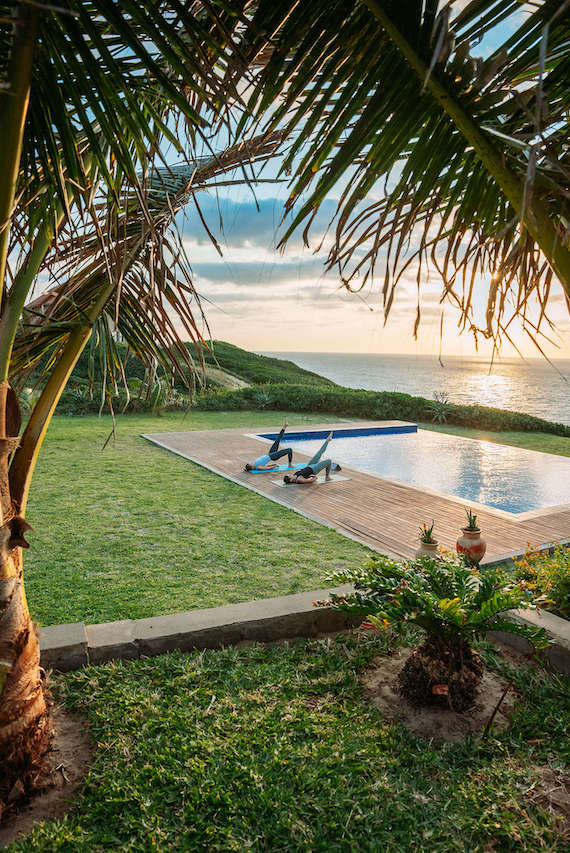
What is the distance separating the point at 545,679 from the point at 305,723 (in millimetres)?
1371

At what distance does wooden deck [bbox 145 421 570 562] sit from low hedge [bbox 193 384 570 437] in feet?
32.2

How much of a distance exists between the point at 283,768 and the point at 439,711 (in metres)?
0.94

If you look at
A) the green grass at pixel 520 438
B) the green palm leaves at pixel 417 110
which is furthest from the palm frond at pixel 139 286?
the green grass at pixel 520 438

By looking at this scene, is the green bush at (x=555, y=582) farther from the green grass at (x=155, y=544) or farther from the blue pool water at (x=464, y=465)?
the blue pool water at (x=464, y=465)

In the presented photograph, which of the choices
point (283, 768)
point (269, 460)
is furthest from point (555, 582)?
point (269, 460)

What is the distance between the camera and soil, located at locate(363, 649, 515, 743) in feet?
Result: 9.20

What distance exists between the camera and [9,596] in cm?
209

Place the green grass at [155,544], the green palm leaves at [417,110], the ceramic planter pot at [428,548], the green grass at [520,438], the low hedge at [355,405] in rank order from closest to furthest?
1. the green palm leaves at [417,110]
2. the green grass at [155,544]
3. the ceramic planter pot at [428,548]
4. the green grass at [520,438]
5. the low hedge at [355,405]

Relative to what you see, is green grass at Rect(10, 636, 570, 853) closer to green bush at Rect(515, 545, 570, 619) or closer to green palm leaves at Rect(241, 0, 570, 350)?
green bush at Rect(515, 545, 570, 619)

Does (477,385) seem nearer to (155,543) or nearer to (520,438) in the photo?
(520,438)

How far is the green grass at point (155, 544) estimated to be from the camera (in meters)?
4.56

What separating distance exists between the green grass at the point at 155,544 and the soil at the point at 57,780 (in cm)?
139

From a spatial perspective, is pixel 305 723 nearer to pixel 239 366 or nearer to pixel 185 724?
pixel 185 724

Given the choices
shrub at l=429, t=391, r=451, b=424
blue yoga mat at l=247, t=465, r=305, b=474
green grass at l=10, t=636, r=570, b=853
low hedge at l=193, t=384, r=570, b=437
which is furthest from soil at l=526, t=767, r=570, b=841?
shrub at l=429, t=391, r=451, b=424
